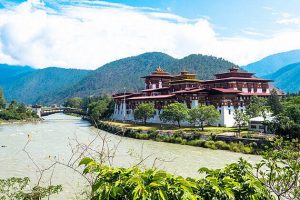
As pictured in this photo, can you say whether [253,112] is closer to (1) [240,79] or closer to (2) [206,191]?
(1) [240,79]

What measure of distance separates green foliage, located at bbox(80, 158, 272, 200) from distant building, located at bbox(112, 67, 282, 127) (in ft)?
162

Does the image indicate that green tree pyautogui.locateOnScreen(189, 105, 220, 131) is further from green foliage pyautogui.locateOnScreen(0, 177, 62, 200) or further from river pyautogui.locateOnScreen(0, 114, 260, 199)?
green foliage pyautogui.locateOnScreen(0, 177, 62, 200)

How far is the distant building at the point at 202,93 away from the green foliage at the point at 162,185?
49.5 m

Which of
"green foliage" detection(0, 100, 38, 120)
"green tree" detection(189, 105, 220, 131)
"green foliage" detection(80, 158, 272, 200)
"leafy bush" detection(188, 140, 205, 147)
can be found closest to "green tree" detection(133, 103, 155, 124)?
"green tree" detection(189, 105, 220, 131)

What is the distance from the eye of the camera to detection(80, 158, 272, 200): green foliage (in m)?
4.64

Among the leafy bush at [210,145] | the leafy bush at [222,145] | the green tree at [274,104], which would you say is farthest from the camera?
the green tree at [274,104]

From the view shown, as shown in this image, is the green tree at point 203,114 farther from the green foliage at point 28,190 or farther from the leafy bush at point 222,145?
the green foliage at point 28,190

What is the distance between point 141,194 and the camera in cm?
448

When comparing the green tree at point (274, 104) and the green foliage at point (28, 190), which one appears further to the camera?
the green tree at point (274, 104)

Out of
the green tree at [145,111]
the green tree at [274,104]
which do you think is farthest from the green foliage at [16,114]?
the green tree at [274,104]

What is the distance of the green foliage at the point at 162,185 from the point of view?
4645mm

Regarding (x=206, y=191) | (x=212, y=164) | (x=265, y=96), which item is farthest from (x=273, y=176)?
(x=265, y=96)

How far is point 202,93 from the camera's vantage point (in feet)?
186

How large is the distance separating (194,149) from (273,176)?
110 feet
